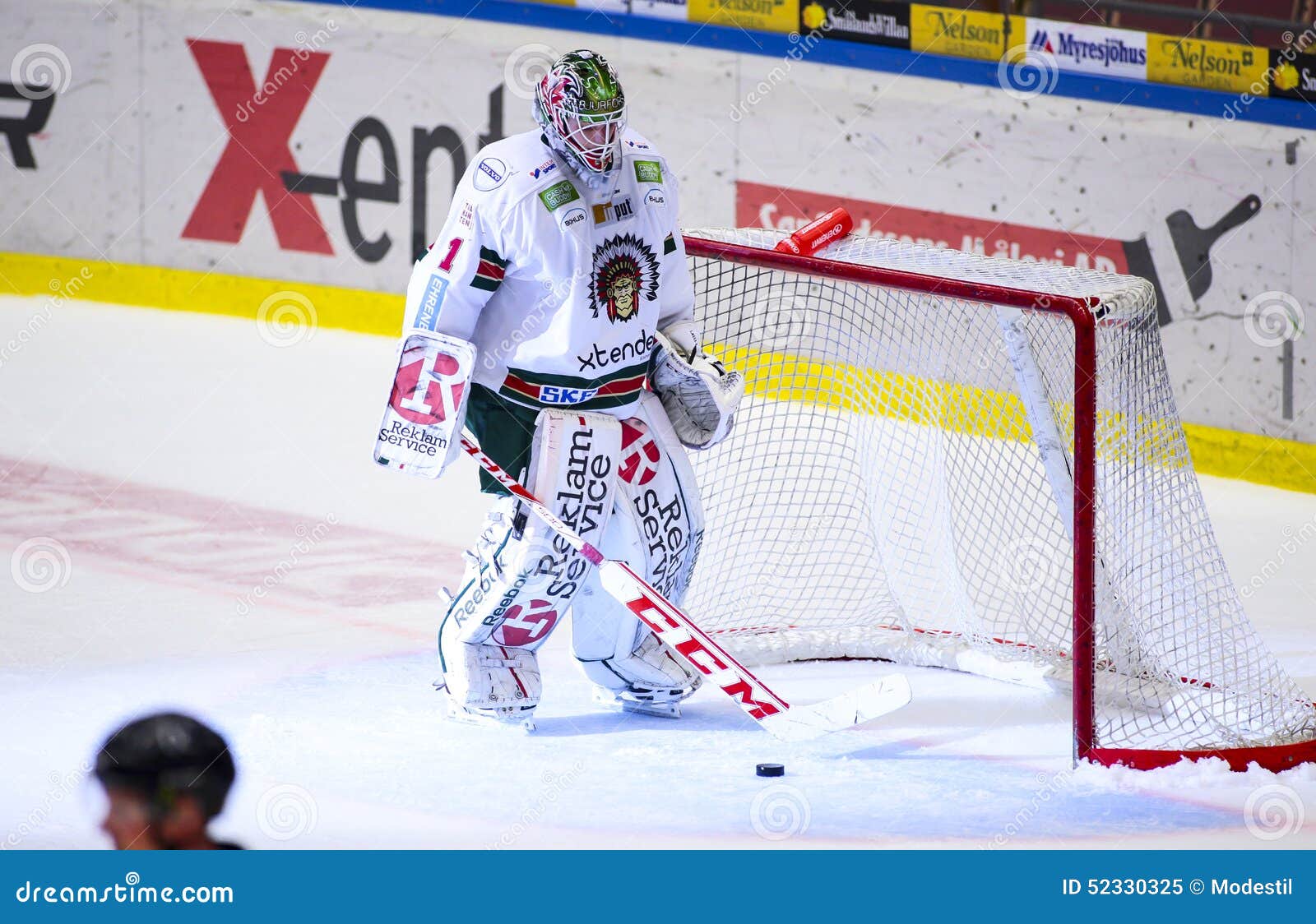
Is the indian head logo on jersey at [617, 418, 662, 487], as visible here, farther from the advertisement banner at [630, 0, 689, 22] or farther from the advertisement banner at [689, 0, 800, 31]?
the advertisement banner at [630, 0, 689, 22]

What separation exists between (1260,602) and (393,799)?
2.48m

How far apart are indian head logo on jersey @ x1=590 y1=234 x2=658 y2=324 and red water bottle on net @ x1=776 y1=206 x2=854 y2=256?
0.39 metres

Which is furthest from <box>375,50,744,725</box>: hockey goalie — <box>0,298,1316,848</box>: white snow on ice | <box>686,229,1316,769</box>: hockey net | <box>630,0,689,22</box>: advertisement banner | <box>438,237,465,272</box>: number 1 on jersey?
<box>630,0,689,22</box>: advertisement banner

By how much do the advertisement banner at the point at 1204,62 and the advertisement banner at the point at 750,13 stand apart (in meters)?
1.35

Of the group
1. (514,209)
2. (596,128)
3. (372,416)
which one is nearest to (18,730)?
(514,209)

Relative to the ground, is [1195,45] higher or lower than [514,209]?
higher

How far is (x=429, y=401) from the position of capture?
3340mm

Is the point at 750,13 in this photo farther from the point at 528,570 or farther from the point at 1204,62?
the point at 528,570

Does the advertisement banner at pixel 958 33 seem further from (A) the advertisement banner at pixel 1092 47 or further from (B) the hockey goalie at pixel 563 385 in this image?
(B) the hockey goalie at pixel 563 385

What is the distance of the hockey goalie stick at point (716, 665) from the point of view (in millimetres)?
3391

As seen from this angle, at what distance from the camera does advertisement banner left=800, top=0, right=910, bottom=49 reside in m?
6.59

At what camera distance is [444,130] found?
7.27m

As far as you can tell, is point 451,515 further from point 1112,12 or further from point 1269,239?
point 1112,12

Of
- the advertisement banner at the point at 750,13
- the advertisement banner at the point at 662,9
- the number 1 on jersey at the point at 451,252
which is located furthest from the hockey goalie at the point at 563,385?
the advertisement banner at the point at 662,9
